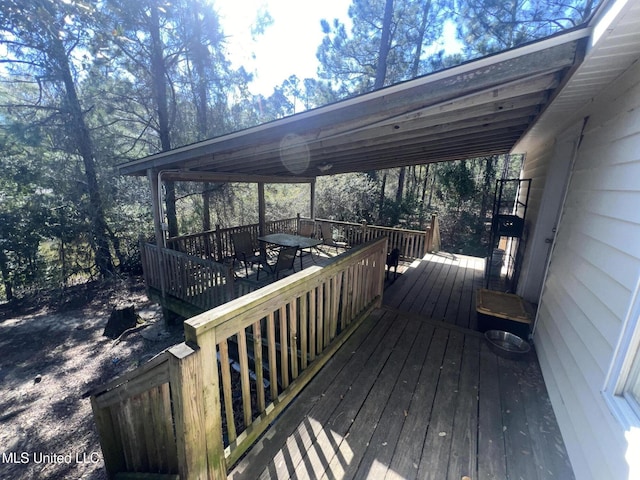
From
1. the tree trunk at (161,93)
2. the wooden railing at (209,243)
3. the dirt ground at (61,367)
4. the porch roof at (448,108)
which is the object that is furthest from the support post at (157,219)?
the tree trunk at (161,93)

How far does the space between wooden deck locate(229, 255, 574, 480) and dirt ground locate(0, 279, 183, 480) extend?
8.46 ft

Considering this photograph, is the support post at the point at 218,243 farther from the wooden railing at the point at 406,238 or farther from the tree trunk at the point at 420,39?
the tree trunk at the point at 420,39

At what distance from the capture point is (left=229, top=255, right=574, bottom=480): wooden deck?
159 cm

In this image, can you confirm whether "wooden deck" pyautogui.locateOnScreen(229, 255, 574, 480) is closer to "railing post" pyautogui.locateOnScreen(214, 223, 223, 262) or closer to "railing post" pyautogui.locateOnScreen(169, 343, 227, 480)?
"railing post" pyautogui.locateOnScreen(169, 343, 227, 480)

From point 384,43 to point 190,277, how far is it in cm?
933

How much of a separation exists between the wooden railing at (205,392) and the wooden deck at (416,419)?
→ 0.61 feet

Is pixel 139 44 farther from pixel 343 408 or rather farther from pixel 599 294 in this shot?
pixel 599 294

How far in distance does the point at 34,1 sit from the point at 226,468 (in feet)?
32.2

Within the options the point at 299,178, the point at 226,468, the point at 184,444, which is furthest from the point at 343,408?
the point at 299,178

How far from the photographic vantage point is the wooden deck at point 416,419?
1591 millimetres

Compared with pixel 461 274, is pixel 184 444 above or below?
above

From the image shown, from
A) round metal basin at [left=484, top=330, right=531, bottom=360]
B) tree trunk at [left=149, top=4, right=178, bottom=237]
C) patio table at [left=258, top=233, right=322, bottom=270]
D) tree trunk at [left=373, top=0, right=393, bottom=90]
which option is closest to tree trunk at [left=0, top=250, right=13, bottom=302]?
tree trunk at [left=149, top=4, right=178, bottom=237]

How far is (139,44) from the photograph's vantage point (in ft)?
24.1

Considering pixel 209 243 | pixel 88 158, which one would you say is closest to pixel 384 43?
pixel 209 243
